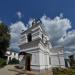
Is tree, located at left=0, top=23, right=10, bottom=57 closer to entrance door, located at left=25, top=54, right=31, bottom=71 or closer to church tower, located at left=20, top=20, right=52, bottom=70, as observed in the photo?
church tower, located at left=20, top=20, right=52, bottom=70

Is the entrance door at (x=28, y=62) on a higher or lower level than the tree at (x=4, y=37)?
lower

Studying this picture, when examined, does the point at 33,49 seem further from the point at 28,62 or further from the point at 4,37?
the point at 4,37

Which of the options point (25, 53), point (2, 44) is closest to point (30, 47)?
point (25, 53)

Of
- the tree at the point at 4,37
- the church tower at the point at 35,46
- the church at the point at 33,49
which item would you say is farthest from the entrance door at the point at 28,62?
the tree at the point at 4,37

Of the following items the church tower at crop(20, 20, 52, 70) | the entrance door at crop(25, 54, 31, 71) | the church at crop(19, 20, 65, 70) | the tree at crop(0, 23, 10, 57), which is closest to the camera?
the church tower at crop(20, 20, 52, 70)

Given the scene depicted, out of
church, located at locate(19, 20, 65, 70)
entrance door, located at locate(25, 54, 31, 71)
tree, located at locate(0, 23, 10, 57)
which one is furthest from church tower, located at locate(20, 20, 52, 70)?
tree, located at locate(0, 23, 10, 57)

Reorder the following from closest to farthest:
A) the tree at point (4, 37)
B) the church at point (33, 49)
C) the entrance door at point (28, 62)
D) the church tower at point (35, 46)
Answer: the church tower at point (35, 46)
the church at point (33, 49)
the entrance door at point (28, 62)
the tree at point (4, 37)

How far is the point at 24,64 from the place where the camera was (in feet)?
77.3

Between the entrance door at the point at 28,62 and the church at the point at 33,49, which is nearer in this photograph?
the church at the point at 33,49

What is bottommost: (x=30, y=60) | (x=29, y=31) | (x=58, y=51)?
(x=30, y=60)

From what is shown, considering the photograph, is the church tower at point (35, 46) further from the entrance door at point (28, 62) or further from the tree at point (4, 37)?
the tree at point (4, 37)

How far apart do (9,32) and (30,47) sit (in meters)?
13.2

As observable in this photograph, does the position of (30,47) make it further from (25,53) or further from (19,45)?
(19,45)

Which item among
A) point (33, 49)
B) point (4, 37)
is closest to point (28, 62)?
point (33, 49)
